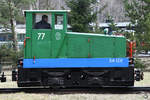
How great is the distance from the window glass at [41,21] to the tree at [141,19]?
1551 cm

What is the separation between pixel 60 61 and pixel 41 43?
98cm

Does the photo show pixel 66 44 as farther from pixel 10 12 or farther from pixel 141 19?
pixel 10 12

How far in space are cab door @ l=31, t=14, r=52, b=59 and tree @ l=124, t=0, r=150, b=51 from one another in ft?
51.2

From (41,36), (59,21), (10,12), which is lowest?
(41,36)

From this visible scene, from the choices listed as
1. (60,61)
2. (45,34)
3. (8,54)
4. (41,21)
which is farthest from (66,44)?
(8,54)

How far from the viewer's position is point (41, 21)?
32.9 feet

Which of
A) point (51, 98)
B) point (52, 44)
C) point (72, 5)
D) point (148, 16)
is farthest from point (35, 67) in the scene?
point (148, 16)

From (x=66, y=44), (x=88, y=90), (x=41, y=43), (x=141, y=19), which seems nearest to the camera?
(x=41, y=43)

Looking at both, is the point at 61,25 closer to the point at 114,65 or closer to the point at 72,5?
the point at 114,65

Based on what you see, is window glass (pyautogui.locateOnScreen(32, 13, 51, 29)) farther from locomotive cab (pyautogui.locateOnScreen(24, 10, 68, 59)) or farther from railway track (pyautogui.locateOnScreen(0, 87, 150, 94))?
railway track (pyautogui.locateOnScreen(0, 87, 150, 94))

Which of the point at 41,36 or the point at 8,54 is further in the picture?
the point at 8,54

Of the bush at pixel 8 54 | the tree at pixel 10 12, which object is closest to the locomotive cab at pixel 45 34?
the bush at pixel 8 54

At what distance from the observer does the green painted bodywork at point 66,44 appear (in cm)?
998

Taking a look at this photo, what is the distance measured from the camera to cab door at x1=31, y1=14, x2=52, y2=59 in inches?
392
